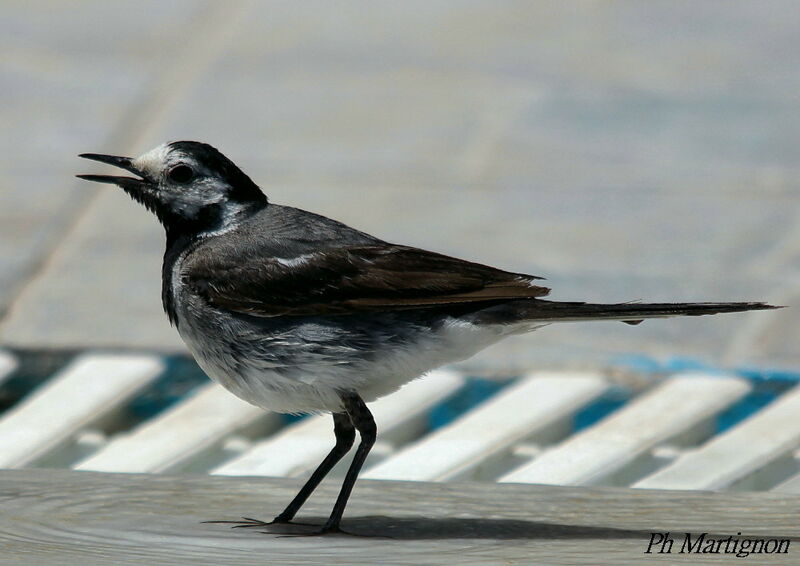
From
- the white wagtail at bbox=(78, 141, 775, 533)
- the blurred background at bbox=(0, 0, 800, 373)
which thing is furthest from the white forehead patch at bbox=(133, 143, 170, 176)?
the blurred background at bbox=(0, 0, 800, 373)

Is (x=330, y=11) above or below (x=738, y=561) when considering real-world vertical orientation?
above

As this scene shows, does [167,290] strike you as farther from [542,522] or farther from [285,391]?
[542,522]

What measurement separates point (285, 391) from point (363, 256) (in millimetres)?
398

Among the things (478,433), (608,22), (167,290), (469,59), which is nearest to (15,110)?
(469,59)

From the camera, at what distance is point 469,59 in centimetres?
1052

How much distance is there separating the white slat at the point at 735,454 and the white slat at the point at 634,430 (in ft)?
0.53

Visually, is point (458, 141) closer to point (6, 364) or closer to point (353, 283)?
point (6, 364)

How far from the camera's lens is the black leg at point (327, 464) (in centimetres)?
422

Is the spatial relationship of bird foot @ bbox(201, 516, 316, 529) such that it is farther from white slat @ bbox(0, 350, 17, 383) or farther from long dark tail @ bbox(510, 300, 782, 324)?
white slat @ bbox(0, 350, 17, 383)

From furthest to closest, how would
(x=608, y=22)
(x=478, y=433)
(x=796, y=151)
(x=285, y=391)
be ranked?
(x=608, y=22) → (x=796, y=151) → (x=478, y=433) → (x=285, y=391)

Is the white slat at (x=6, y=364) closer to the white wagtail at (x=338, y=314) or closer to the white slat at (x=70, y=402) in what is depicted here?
the white slat at (x=70, y=402)

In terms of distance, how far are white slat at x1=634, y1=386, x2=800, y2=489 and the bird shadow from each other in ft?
3.12

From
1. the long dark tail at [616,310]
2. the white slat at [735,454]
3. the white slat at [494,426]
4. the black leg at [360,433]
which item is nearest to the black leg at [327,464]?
the black leg at [360,433]

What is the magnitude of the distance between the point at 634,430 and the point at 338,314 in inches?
73.6
